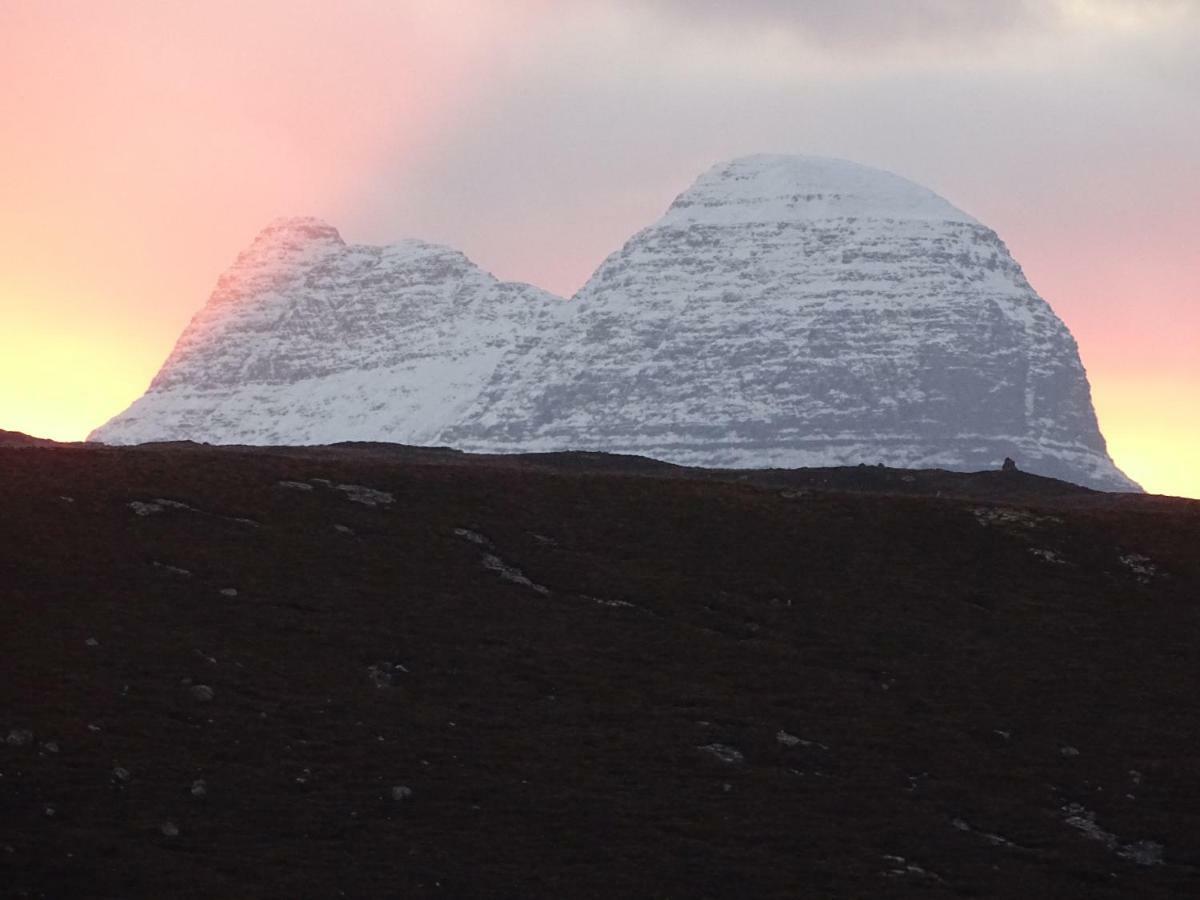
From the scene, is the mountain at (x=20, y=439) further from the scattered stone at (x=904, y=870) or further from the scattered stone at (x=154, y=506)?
the scattered stone at (x=904, y=870)

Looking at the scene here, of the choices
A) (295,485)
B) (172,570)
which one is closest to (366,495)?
(295,485)

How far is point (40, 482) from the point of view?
83938 mm

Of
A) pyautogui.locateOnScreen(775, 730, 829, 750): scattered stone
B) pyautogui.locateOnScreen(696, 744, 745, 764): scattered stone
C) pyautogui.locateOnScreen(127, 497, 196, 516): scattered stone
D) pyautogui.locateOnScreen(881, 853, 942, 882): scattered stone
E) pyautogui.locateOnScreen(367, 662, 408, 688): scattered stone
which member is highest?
pyautogui.locateOnScreen(127, 497, 196, 516): scattered stone

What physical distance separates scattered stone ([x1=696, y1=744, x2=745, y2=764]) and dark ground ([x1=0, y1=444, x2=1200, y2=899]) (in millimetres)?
401

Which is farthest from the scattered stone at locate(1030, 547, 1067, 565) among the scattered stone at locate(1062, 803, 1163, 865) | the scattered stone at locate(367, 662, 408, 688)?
the scattered stone at locate(367, 662, 408, 688)

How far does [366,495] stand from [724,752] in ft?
86.3

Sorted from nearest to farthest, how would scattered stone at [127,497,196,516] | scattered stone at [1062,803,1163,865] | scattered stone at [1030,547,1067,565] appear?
scattered stone at [1062,803,1163,865], scattered stone at [127,497,196,516], scattered stone at [1030,547,1067,565]

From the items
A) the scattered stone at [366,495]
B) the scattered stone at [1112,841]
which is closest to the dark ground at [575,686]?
the scattered stone at [1112,841]

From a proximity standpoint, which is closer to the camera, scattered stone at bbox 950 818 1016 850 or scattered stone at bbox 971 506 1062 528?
scattered stone at bbox 950 818 1016 850

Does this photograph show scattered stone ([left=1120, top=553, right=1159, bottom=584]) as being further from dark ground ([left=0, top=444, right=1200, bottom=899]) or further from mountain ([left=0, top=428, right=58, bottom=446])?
mountain ([left=0, top=428, right=58, bottom=446])

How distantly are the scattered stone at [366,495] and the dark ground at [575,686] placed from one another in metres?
0.91

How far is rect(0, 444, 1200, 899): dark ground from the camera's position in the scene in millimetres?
57906

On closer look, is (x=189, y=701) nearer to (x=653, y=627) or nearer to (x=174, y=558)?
(x=174, y=558)

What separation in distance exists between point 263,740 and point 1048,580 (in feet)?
117
